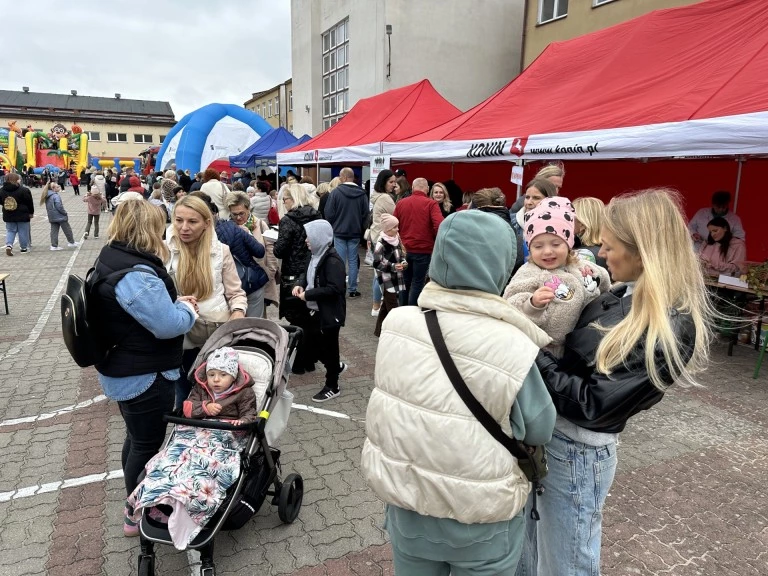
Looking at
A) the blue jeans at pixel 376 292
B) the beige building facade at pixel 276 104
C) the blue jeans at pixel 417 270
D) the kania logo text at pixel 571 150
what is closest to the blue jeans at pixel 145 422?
the blue jeans at pixel 417 270

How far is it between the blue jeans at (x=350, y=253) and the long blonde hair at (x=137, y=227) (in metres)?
5.69

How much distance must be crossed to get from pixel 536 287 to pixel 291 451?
8.43 ft

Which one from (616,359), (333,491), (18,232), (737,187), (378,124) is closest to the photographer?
(616,359)

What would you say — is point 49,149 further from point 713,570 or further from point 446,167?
point 713,570

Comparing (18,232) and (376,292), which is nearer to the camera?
(376,292)

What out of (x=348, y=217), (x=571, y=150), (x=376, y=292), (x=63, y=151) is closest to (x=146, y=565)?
(x=376, y=292)

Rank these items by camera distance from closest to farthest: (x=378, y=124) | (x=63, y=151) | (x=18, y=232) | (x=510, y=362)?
(x=510, y=362) → (x=378, y=124) → (x=18, y=232) → (x=63, y=151)

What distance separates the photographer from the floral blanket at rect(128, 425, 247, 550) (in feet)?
7.61

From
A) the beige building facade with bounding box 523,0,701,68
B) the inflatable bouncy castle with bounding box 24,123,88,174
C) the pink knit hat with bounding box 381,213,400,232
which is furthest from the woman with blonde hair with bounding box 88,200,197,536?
the inflatable bouncy castle with bounding box 24,123,88,174

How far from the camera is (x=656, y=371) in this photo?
5.04 ft

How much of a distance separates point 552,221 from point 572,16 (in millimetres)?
14700

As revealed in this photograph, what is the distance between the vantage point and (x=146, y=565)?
2414 millimetres

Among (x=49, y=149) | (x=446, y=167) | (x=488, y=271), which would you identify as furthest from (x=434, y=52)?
(x=49, y=149)

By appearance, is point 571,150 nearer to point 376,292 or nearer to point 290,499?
point 376,292
